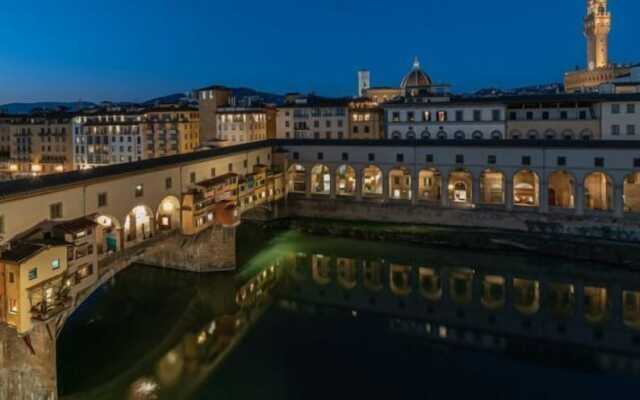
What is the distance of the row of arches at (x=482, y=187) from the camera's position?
43375mm

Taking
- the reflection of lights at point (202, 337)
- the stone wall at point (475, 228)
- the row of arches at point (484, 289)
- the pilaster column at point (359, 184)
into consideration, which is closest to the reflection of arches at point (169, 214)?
the reflection of lights at point (202, 337)

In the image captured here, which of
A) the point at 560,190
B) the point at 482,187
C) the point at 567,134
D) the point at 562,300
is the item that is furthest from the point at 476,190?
the point at 562,300

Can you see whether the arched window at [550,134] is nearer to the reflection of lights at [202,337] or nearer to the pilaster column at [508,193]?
the pilaster column at [508,193]

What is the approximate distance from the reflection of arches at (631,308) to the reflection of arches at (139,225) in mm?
24947

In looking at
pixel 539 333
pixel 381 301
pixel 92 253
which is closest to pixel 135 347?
pixel 92 253

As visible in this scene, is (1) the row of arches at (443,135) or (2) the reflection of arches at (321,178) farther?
(2) the reflection of arches at (321,178)

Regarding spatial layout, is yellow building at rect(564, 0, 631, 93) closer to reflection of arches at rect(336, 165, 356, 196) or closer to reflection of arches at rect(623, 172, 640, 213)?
reflection of arches at rect(623, 172, 640, 213)

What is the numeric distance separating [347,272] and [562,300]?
12.7 metres

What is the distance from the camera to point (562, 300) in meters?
29.3

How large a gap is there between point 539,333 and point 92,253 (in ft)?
67.8

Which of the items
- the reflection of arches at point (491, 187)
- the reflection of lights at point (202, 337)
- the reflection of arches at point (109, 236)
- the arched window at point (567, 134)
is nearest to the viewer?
the reflection of lights at point (202, 337)

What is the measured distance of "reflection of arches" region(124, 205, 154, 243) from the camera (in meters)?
29.2

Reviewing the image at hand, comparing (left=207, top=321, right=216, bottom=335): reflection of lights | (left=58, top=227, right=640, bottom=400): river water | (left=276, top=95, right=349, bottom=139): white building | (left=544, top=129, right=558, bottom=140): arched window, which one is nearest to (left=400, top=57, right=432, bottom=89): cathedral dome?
(left=276, top=95, right=349, bottom=139): white building

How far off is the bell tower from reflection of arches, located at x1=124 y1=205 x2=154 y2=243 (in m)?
80.2
